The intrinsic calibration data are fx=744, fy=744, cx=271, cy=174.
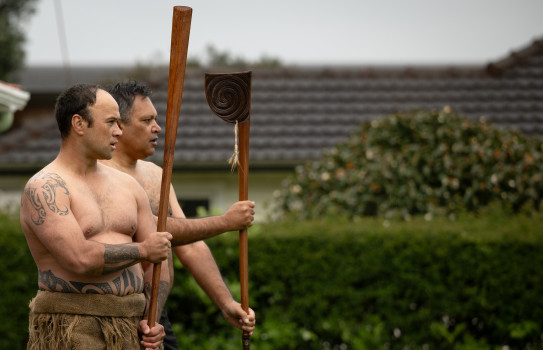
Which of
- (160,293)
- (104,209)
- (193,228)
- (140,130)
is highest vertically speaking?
(140,130)

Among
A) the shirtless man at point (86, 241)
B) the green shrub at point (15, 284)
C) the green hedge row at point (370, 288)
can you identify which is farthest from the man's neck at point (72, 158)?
the green shrub at point (15, 284)

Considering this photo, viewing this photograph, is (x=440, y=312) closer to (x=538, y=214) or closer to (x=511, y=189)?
(x=538, y=214)

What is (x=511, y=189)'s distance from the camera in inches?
310

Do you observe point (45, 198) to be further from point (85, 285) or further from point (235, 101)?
point (235, 101)

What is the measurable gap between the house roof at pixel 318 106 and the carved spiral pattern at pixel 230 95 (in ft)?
21.7

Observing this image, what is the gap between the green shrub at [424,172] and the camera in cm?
773

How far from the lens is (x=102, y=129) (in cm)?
317

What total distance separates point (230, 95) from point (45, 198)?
3.79 feet

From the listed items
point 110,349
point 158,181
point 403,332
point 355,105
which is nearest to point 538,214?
point 403,332

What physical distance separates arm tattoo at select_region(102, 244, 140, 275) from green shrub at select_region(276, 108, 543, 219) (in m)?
4.48

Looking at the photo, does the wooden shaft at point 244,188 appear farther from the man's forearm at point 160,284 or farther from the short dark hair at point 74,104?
the short dark hair at point 74,104

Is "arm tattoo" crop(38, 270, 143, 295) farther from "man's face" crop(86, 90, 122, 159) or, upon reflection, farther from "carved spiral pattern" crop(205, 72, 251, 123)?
"carved spiral pattern" crop(205, 72, 251, 123)

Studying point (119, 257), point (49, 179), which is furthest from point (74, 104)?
point (119, 257)

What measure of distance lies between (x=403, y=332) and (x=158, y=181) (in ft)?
10.7
